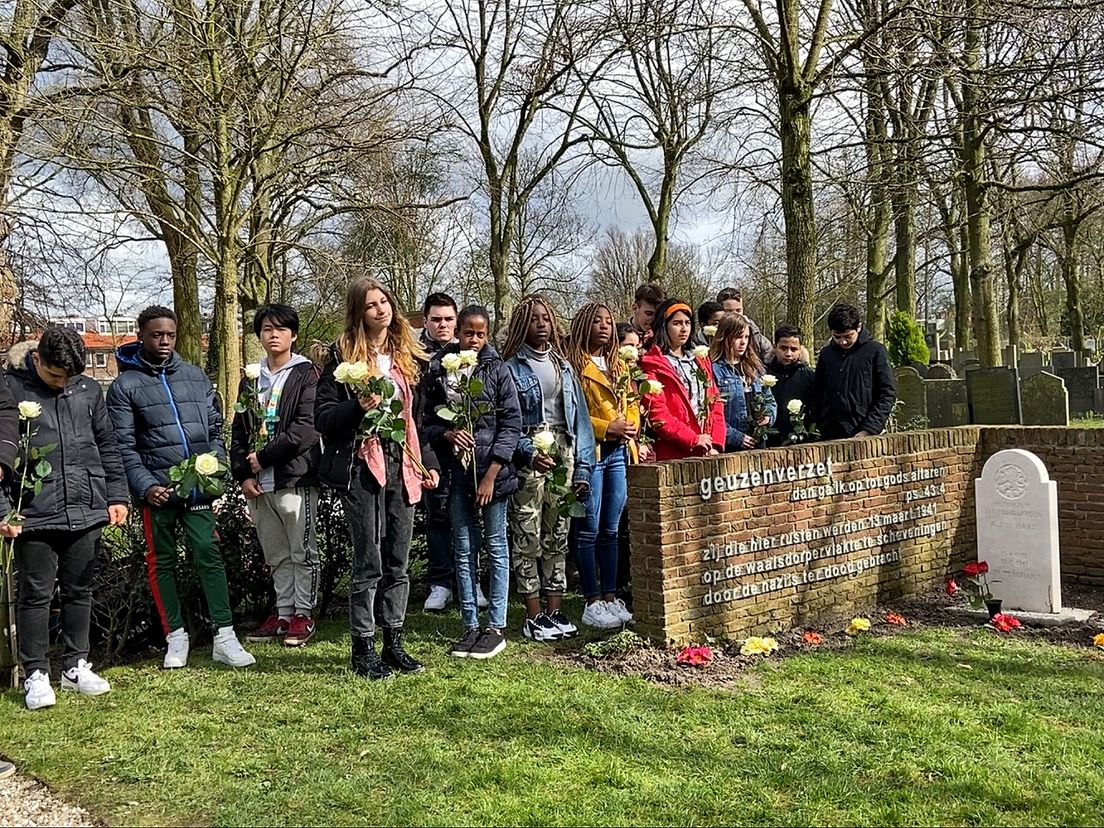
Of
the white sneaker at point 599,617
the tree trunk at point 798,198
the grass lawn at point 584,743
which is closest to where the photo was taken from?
the grass lawn at point 584,743

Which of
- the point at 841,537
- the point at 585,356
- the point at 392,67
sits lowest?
the point at 841,537

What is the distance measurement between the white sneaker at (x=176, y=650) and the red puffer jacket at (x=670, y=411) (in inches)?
123

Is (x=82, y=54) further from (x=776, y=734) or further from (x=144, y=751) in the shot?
(x=776, y=734)

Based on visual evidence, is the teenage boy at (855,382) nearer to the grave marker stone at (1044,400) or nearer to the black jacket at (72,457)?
the black jacket at (72,457)

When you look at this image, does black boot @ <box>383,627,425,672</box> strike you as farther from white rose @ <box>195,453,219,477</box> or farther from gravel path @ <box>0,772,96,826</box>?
gravel path @ <box>0,772,96,826</box>

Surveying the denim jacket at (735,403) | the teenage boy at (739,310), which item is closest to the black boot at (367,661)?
the denim jacket at (735,403)

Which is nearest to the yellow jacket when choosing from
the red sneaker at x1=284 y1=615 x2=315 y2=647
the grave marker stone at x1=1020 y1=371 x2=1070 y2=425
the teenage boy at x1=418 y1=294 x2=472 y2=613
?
the teenage boy at x1=418 y1=294 x2=472 y2=613

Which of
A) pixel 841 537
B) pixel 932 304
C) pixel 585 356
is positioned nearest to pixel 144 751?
pixel 585 356

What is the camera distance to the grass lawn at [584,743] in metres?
3.62

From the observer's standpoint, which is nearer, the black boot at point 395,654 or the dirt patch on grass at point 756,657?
the dirt patch on grass at point 756,657

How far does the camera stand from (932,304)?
153 feet

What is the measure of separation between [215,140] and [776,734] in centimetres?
951

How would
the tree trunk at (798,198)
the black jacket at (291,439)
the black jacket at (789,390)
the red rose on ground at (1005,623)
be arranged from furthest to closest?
the tree trunk at (798,198), the black jacket at (789,390), the red rose on ground at (1005,623), the black jacket at (291,439)

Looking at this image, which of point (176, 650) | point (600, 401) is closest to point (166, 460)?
point (176, 650)
